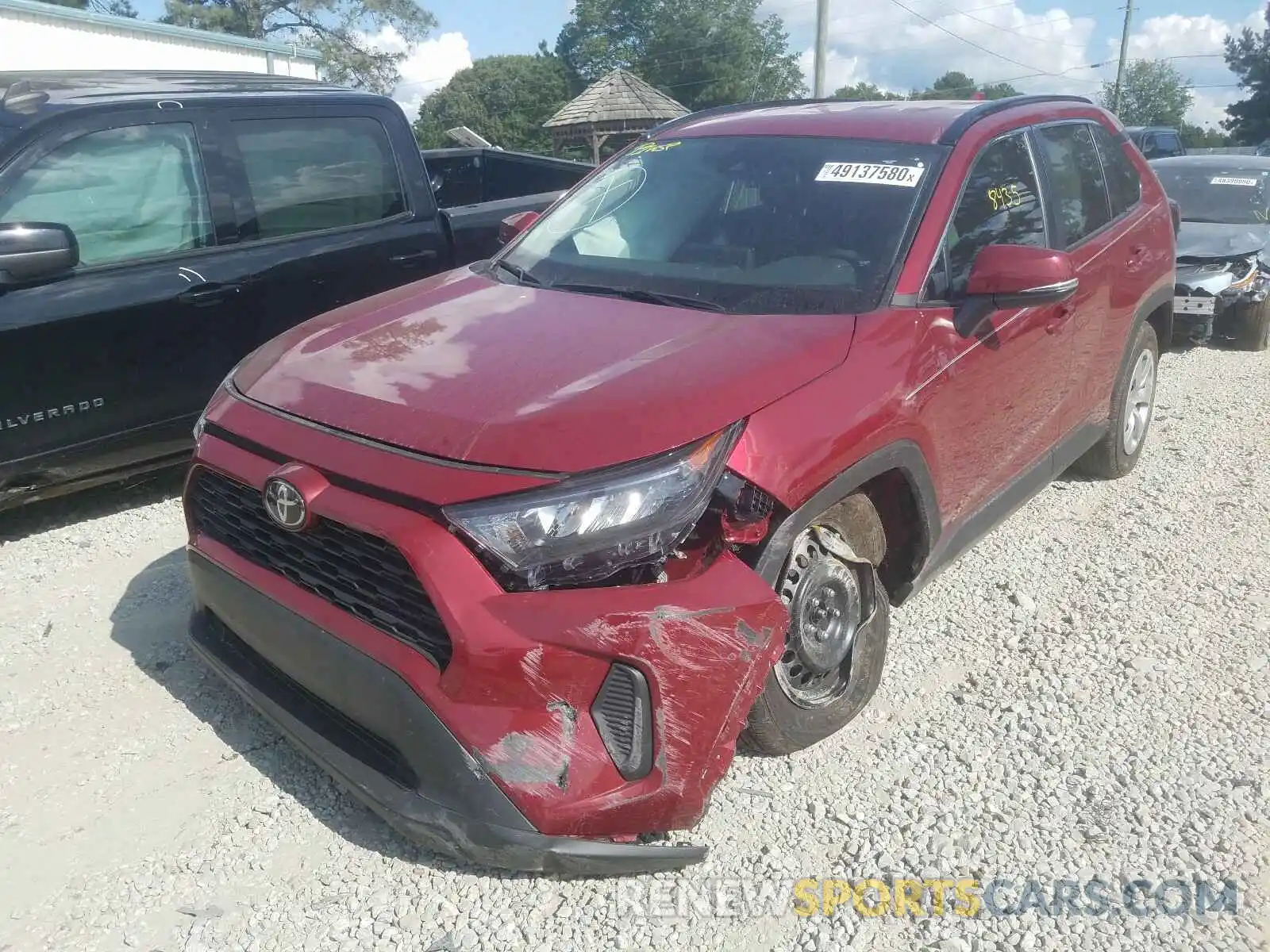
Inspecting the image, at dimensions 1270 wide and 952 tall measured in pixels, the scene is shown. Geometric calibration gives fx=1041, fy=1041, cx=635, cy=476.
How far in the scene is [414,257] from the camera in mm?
5477

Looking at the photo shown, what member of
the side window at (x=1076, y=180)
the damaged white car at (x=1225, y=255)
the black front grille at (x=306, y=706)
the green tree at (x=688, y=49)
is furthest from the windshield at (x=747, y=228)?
the green tree at (x=688, y=49)

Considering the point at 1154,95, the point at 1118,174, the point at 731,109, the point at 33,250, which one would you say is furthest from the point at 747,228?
the point at 1154,95

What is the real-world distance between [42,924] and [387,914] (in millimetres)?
803

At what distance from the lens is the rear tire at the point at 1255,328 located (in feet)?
27.7

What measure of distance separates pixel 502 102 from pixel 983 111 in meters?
64.5

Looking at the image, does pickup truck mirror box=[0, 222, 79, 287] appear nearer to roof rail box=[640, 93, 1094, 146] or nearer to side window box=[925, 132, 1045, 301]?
roof rail box=[640, 93, 1094, 146]

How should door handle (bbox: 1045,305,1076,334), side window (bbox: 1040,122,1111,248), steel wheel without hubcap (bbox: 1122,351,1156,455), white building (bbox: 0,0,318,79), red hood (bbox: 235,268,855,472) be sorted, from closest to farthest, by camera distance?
red hood (bbox: 235,268,855,472) → door handle (bbox: 1045,305,1076,334) → side window (bbox: 1040,122,1111,248) → steel wheel without hubcap (bbox: 1122,351,1156,455) → white building (bbox: 0,0,318,79)

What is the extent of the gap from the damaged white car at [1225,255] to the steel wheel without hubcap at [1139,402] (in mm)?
2719

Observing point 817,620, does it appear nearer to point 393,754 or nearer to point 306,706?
point 393,754

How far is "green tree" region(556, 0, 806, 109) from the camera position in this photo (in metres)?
64.2

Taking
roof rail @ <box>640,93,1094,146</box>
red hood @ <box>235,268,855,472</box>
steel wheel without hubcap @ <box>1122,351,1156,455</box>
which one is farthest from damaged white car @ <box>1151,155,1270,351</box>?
red hood @ <box>235,268,855,472</box>

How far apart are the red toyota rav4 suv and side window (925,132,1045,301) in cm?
2

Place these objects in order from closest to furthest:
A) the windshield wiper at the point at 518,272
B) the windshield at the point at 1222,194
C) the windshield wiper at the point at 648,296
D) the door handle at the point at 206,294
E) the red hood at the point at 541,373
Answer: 1. the red hood at the point at 541,373
2. the windshield wiper at the point at 648,296
3. the windshield wiper at the point at 518,272
4. the door handle at the point at 206,294
5. the windshield at the point at 1222,194

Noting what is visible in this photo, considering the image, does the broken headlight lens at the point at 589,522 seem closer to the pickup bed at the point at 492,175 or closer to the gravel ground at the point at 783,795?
the gravel ground at the point at 783,795
